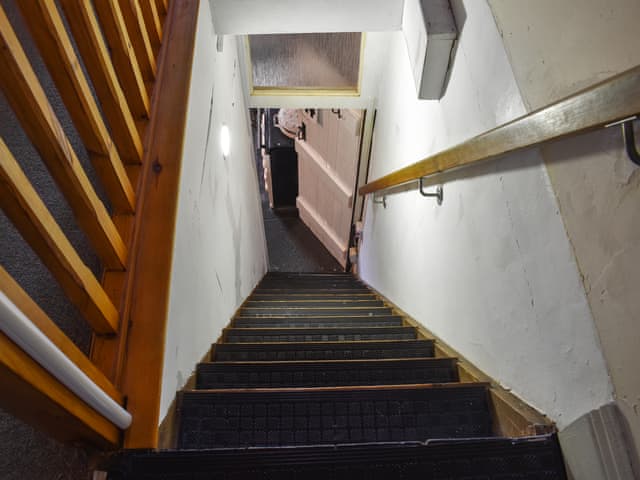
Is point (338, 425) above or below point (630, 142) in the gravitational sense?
below

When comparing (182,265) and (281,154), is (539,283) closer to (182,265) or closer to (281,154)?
(182,265)

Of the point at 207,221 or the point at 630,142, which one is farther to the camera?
the point at 207,221

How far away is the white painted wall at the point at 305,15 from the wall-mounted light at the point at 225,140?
59cm

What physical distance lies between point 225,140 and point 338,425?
2079 mm

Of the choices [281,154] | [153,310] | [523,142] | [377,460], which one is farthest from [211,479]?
[281,154]

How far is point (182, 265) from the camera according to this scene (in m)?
1.48

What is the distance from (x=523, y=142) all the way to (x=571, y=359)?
0.55 metres

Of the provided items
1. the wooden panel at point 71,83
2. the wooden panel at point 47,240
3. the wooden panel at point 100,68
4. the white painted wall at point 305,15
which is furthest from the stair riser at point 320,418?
the white painted wall at point 305,15

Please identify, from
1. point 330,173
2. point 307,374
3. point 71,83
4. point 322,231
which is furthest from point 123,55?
point 322,231

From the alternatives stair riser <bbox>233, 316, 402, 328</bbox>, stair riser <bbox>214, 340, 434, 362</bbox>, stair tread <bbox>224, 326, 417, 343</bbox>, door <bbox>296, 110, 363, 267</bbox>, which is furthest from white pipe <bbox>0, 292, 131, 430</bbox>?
door <bbox>296, 110, 363, 267</bbox>

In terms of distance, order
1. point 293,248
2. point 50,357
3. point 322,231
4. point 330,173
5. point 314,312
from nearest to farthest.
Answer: point 50,357 → point 314,312 → point 330,173 → point 322,231 → point 293,248

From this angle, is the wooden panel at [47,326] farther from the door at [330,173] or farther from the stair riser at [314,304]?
the door at [330,173]

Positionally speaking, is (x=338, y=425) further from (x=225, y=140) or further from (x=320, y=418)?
(x=225, y=140)

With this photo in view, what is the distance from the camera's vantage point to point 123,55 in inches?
51.5
